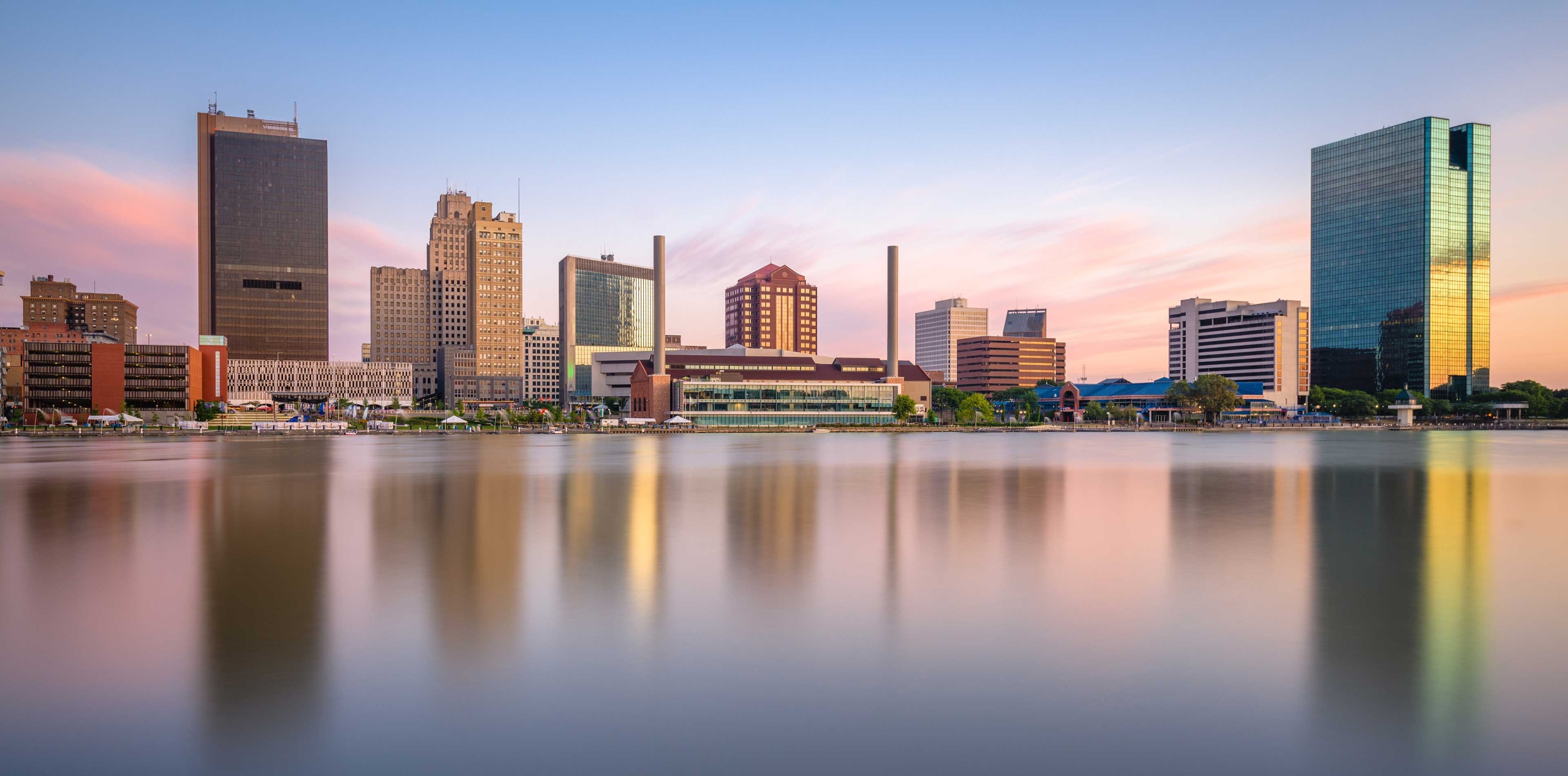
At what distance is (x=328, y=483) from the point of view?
43.7 metres

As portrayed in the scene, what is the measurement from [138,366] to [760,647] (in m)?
188

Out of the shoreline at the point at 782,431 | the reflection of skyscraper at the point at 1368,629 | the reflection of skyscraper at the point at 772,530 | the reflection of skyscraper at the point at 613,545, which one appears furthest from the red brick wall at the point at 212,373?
the reflection of skyscraper at the point at 1368,629

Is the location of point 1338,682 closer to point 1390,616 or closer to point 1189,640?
point 1189,640

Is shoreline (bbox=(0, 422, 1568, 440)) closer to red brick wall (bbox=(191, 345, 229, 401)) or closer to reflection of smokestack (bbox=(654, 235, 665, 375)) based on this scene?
reflection of smokestack (bbox=(654, 235, 665, 375))

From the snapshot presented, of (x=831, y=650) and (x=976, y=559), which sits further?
(x=976, y=559)

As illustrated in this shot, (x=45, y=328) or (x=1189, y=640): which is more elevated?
(x=45, y=328)

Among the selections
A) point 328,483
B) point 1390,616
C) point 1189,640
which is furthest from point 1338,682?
point 328,483

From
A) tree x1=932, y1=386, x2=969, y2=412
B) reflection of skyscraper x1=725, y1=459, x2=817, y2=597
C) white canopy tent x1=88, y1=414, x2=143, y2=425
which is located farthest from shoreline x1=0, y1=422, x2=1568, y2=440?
reflection of skyscraper x1=725, y1=459, x2=817, y2=597

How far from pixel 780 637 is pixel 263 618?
371 inches

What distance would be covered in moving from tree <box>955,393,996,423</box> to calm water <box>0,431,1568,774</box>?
13108cm

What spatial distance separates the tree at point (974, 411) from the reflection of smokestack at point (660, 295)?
58736mm

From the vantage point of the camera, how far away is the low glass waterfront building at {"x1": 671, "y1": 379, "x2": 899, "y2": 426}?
5817 inches

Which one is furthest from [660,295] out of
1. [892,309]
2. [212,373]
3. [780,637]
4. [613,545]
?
[780,637]

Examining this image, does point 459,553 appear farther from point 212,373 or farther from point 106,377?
point 212,373
